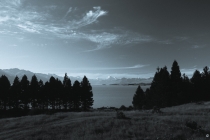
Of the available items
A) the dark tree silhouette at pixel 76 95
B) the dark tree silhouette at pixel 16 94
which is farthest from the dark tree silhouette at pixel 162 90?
the dark tree silhouette at pixel 16 94

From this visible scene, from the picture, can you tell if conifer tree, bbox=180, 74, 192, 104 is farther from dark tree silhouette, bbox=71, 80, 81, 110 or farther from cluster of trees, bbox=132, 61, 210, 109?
dark tree silhouette, bbox=71, 80, 81, 110

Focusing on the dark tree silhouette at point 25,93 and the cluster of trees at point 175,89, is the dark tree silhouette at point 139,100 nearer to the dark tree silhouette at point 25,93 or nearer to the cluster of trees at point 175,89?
the cluster of trees at point 175,89

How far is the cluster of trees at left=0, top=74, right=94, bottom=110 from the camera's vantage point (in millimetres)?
52438

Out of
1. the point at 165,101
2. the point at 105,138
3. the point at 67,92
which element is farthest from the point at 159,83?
the point at 105,138

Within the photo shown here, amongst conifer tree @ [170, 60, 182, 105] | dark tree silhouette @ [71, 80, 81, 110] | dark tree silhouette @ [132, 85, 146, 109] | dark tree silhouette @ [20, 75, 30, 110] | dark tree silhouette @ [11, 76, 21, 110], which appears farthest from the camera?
dark tree silhouette @ [132, 85, 146, 109]

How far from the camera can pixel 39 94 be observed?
56469 mm

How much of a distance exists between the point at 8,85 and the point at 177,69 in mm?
57382

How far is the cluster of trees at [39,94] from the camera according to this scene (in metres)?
52.4

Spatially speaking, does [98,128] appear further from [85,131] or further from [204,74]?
[204,74]

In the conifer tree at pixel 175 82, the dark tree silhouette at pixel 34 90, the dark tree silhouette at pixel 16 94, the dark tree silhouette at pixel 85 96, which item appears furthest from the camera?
the dark tree silhouette at pixel 85 96

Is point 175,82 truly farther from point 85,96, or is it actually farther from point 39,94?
point 39,94

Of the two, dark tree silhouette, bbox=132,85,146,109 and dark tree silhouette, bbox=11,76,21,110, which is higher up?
Result: dark tree silhouette, bbox=11,76,21,110

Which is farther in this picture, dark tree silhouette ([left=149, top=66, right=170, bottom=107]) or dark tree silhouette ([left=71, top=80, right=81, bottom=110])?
dark tree silhouette ([left=71, top=80, right=81, bottom=110])

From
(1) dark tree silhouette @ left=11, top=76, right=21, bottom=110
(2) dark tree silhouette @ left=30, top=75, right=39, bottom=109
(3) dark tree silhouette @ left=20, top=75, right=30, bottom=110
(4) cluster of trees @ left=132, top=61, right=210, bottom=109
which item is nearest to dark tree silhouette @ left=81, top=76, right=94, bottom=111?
(2) dark tree silhouette @ left=30, top=75, right=39, bottom=109
